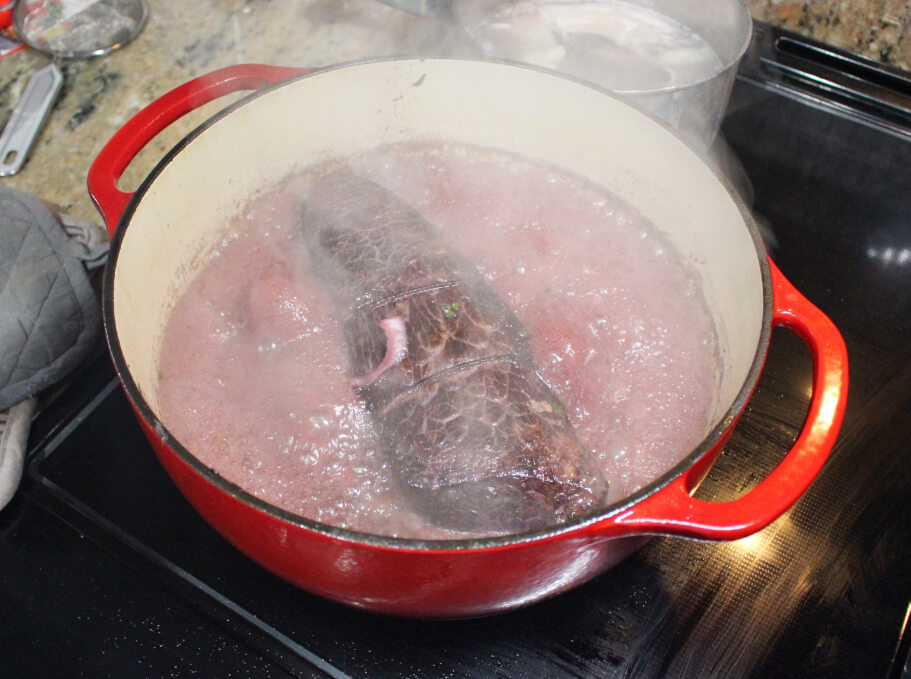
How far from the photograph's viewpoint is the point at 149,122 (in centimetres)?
110

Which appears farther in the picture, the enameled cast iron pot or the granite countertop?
the granite countertop

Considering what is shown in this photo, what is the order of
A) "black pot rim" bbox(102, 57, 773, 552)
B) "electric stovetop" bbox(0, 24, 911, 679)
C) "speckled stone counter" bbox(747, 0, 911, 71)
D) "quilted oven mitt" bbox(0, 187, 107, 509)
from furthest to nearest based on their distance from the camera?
"speckled stone counter" bbox(747, 0, 911, 71)
"quilted oven mitt" bbox(0, 187, 107, 509)
"electric stovetop" bbox(0, 24, 911, 679)
"black pot rim" bbox(102, 57, 773, 552)

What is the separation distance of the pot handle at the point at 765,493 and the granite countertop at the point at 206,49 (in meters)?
1.06

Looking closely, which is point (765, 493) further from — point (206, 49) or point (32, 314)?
point (206, 49)

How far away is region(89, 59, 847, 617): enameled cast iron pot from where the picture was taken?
75 cm

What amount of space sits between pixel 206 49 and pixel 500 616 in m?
1.50

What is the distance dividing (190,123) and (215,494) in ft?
3.79

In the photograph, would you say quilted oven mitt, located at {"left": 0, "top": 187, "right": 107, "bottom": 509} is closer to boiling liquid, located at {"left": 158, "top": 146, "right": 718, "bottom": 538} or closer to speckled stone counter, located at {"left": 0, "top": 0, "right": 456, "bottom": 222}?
boiling liquid, located at {"left": 158, "top": 146, "right": 718, "bottom": 538}

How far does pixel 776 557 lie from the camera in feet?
3.56

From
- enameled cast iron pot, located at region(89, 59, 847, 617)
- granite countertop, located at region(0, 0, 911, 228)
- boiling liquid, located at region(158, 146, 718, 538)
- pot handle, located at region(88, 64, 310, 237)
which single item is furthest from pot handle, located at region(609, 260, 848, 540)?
granite countertop, located at region(0, 0, 911, 228)

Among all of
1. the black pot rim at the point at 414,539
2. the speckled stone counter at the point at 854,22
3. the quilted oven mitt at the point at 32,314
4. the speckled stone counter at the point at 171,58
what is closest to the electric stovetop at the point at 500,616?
the quilted oven mitt at the point at 32,314

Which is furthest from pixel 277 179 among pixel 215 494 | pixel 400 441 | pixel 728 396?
pixel 728 396

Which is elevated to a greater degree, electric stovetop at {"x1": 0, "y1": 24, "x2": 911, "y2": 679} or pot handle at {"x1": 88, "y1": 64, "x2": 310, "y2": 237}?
pot handle at {"x1": 88, "y1": 64, "x2": 310, "y2": 237}

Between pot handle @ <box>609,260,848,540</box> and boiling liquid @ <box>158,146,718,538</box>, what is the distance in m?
0.25
